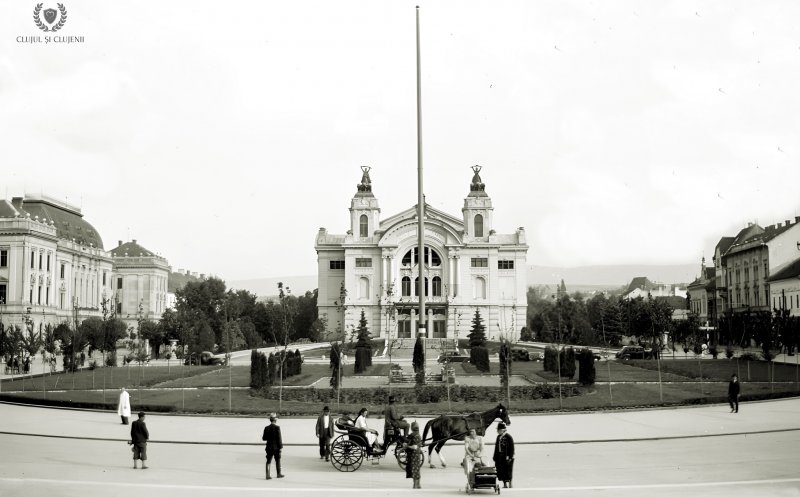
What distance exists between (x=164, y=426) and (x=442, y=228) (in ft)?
218

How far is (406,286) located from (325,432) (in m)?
71.9

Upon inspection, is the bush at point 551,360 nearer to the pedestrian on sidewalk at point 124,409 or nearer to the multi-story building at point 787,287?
the pedestrian on sidewalk at point 124,409

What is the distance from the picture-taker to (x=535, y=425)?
25.6 meters

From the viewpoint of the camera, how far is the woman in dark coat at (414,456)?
16.7 m

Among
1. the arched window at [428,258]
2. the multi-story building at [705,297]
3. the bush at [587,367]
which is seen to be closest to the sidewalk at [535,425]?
the bush at [587,367]

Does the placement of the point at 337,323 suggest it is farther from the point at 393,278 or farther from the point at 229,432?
the point at 229,432

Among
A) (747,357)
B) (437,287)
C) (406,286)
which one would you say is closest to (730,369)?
(747,357)

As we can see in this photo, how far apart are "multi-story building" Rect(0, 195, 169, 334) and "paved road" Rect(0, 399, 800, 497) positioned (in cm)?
4234

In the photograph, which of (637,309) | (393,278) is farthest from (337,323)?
(637,309)

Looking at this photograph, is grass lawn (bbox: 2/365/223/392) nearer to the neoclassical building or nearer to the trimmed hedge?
the trimmed hedge

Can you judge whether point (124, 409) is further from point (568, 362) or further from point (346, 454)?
point (568, 362)

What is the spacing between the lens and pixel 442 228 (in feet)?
299

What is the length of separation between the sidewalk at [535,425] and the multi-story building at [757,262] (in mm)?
46354

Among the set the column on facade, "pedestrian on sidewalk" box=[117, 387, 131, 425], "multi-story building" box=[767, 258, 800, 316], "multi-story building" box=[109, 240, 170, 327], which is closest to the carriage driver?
"pedestrian on sidewalk" box=[117, 387, 131, 425]
